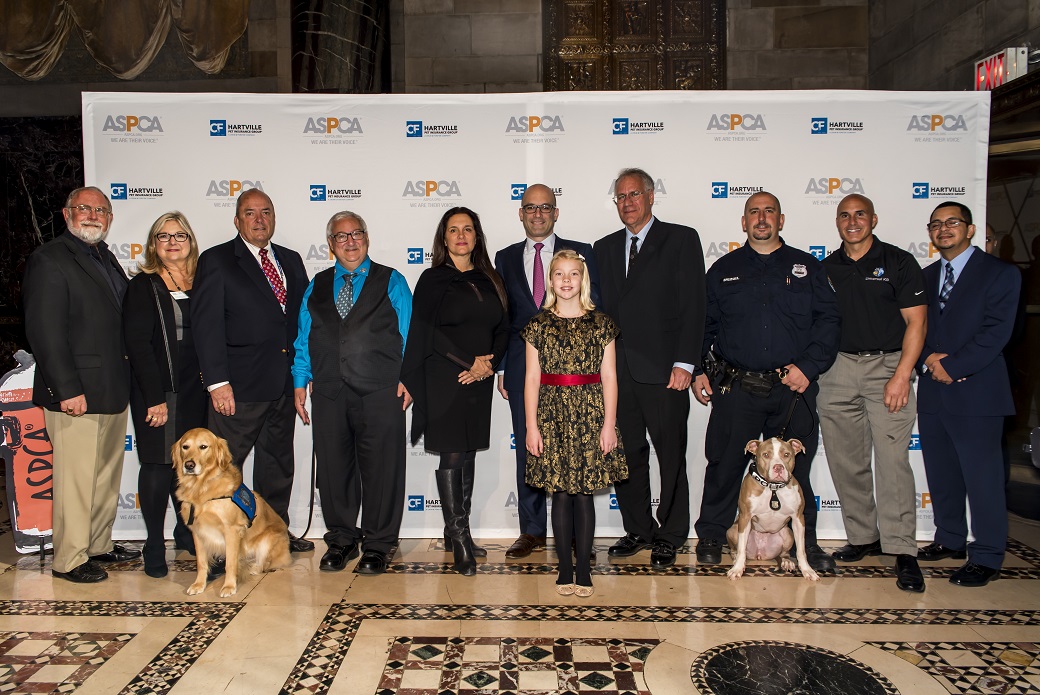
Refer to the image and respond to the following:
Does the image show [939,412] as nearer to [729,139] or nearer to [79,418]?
[729,139]

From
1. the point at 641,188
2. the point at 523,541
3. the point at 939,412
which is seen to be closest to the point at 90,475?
the point at 523,541

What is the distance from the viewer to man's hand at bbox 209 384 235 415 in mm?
3846

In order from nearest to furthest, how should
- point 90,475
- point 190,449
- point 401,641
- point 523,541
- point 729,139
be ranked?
point 401,641, point 190,449, point 90,475, point 523,541, point 729,139

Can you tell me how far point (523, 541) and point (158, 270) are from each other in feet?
7.69

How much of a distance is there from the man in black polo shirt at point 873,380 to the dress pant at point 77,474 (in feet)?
12.0

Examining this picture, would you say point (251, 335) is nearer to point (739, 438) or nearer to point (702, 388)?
point (702, 388)

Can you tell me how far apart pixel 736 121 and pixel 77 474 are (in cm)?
399

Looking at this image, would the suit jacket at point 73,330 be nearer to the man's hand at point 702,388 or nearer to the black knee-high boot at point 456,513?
the black knee-high boot at point 456,513

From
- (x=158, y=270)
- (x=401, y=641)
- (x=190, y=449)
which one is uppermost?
(x=158, y=270)

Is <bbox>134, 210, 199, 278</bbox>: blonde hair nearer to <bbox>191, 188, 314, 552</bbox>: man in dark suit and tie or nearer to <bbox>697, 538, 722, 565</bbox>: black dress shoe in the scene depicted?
<bbox>191, 188, 314, 552</bbox>: man in dark suit and tie

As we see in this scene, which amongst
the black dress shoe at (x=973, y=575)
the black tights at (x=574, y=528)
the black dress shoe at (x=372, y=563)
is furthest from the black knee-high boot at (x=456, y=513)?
the black dress shoe at (x=973, y=575)

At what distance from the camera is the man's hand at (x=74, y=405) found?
3.69 meters

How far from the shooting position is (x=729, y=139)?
4.50 metres

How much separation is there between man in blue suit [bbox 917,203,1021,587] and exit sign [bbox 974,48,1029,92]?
6.66ft
